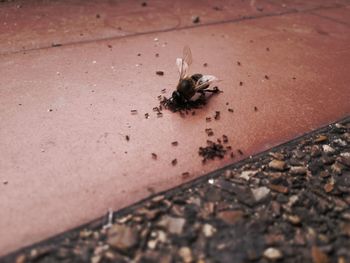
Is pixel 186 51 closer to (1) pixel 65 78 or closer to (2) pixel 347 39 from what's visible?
(1) pixel 65 78

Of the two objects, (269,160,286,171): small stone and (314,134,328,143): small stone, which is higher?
(314,134,328,143): small stone

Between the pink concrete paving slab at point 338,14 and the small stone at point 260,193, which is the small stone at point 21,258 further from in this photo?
the pink concrete paving slab at point 338,14

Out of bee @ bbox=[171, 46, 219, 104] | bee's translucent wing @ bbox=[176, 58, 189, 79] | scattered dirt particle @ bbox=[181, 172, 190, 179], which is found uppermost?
bee's translucent wing @ bbox=[176, 58, 189, 79]

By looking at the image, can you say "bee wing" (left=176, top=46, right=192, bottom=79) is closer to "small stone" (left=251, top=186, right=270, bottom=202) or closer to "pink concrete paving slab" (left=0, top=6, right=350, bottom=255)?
"pink concrete paving slab" (left=0, top=6, right=350, bottom=255)

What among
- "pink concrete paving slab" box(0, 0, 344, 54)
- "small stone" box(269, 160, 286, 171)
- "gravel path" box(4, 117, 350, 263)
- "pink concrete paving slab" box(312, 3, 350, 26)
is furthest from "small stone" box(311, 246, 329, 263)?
"pink concrete paving slab" box(312, 3, 350, 26)

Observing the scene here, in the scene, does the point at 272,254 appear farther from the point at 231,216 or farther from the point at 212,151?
the point at 212,151

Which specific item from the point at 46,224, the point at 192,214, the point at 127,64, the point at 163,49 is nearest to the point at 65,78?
the point at 127,64
